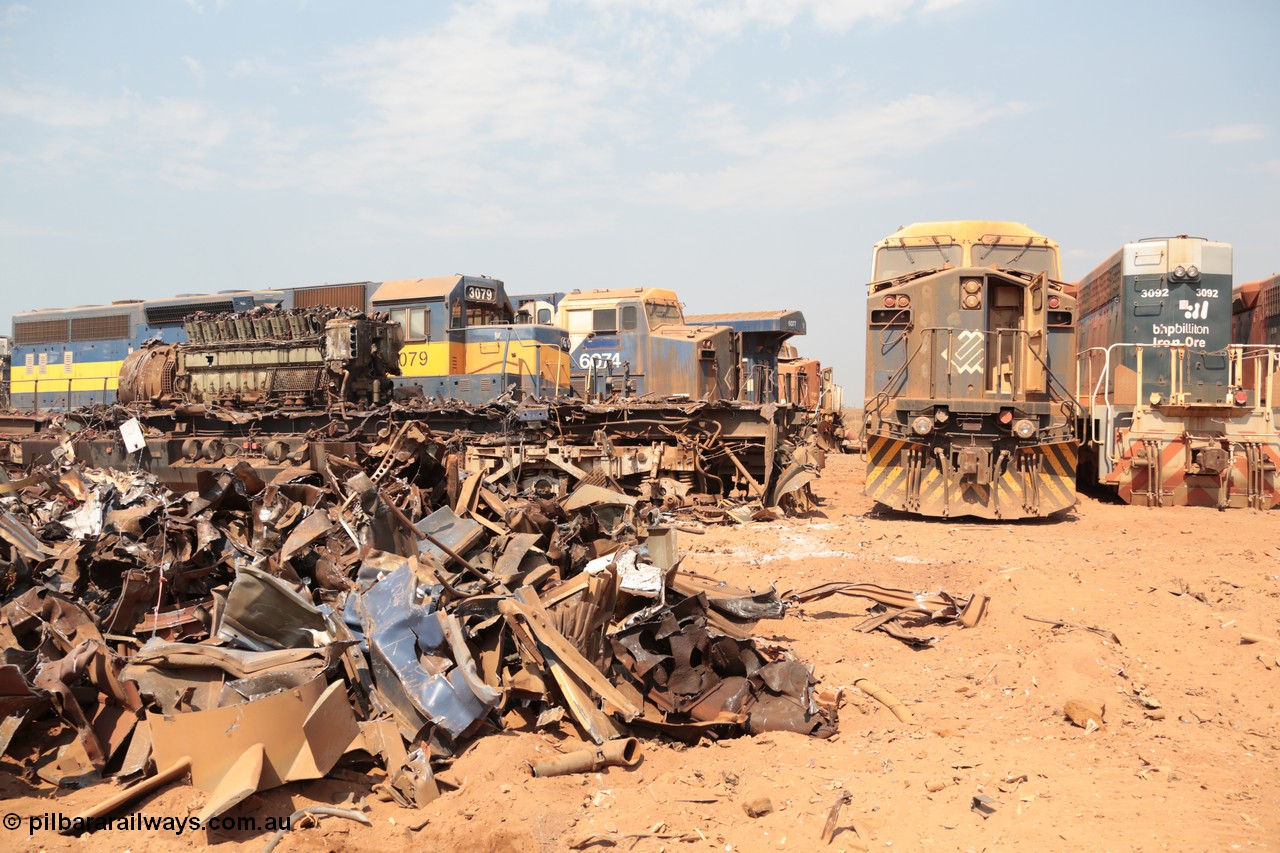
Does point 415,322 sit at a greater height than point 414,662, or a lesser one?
greater

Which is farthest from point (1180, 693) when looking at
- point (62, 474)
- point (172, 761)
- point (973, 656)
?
point (62, 474)

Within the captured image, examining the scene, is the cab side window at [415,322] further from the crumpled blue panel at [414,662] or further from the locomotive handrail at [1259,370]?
the locomotive handrail at [1259,370]

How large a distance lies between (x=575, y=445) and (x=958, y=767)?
30.5 ft

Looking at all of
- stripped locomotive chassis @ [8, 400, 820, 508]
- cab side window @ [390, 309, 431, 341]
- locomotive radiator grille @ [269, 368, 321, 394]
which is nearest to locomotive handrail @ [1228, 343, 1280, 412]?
stripped locomotive chassis @ [8, 400, 820, 508]

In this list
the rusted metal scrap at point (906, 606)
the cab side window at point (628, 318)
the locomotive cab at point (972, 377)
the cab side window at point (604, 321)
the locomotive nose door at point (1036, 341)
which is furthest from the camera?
the cab side window at point (604, 321)

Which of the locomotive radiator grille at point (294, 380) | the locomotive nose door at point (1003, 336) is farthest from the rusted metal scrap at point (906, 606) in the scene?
the locomotive radiator grille at point (294, 380)

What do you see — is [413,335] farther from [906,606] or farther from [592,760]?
[592,760]

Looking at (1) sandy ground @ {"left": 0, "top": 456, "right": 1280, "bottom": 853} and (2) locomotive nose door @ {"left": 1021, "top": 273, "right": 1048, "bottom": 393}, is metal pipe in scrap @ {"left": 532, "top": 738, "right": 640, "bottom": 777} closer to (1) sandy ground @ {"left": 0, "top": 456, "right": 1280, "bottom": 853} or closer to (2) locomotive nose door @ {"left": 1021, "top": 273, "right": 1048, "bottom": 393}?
(1) sandy ground @ {"left": 0, "top": 456, "right": 1280, "bottom": 853}

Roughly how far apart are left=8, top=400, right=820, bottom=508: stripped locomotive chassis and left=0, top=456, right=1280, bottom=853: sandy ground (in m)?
5.80

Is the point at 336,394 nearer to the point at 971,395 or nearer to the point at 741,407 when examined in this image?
the point at 741,407

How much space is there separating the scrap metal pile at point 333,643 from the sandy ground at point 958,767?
19 centimetres

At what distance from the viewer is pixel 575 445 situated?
13.2m

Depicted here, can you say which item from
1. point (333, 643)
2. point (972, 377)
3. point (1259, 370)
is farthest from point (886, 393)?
point (333, 643)

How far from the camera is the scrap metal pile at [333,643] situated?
4344 millimetres
